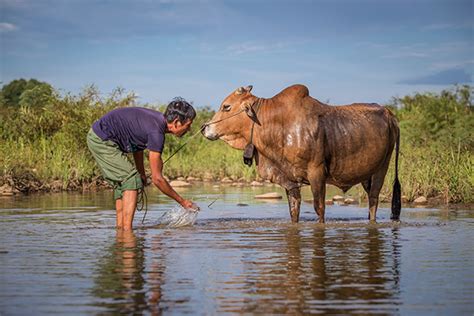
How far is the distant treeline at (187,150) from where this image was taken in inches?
603

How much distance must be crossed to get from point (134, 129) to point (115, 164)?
0.48 meters

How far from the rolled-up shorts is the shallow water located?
64 centimetres

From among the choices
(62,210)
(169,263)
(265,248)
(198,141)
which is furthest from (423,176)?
(198,141)

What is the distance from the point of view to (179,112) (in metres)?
9.45

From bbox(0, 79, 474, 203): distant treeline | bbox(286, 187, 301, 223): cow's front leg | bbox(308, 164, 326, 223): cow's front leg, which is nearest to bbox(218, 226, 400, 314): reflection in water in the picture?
bbox(308, 164, 326, 223): cow's front leg

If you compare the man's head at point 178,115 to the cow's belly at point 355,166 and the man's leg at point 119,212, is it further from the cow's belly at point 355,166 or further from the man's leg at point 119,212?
the cow's belly at point 355,166

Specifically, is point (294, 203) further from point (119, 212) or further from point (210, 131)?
point (119, 212)

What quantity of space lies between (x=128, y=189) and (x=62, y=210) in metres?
4.04

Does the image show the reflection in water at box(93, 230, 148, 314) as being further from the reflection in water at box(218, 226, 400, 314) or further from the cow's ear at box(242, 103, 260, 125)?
the cow's ear at box(242, 103, 260, 125)

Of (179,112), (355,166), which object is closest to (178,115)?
(179,112)

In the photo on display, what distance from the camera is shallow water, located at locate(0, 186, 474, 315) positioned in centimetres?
579

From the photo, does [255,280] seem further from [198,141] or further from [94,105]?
[198,141]

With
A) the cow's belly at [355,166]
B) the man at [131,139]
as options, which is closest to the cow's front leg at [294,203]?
the cow's belly at [355,166]

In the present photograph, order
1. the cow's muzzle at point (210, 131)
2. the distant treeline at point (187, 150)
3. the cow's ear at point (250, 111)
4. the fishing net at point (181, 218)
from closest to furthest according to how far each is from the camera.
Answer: the fishing net at point (181, 218) → the cow's ear at point (250, 111) → the cow's muzzle at point (210, 131) → the distant treeline at point (187, 150)
